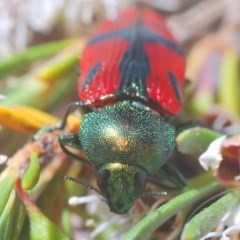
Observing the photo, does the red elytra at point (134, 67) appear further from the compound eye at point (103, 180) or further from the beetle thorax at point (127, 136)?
the compound eye at point (103, 180)

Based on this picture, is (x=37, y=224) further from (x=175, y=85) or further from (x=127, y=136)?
(x=175, y=85)

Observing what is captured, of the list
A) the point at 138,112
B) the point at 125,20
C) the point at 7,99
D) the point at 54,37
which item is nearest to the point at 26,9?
the point at 54,37

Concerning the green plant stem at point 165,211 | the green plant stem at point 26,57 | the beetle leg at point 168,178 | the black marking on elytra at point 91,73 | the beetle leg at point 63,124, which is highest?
the green plant stem at point 26,57

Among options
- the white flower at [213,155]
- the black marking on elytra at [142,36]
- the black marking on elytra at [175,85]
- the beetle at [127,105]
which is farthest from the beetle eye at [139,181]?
the black marking on elytra at [142,36]

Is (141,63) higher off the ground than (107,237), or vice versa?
(141,63)

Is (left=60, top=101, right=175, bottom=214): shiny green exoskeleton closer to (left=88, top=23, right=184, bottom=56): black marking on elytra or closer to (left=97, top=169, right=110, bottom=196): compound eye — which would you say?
(left=97, top=169, right=110, bottom=196): compound eye

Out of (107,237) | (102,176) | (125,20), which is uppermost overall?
(125,20)

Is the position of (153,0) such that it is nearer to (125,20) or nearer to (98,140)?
(125,20)

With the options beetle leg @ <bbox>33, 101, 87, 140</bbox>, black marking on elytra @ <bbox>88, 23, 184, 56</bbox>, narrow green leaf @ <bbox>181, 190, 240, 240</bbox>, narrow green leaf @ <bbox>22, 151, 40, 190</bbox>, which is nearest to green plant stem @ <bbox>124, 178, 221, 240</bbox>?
narrow green leaf @ <bbox>181, 190, 240, 240</bbox>
